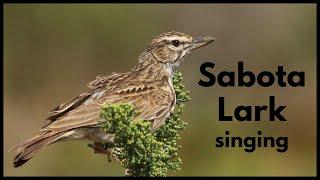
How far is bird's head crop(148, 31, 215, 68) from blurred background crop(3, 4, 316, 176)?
12.9 ft

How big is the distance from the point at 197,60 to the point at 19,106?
3.00 m

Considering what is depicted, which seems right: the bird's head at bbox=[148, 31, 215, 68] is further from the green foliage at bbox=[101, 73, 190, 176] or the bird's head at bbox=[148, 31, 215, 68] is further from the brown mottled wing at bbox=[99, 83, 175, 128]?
the green foliage at bbox=[101, 73, 190, 176]

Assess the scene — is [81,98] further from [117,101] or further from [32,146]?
[32,146]

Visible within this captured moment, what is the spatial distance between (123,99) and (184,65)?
7.76m

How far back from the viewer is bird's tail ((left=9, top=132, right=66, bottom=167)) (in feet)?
25.0

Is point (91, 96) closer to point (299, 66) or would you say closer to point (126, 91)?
point (126, 91)

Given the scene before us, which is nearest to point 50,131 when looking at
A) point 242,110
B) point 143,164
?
point 143,164

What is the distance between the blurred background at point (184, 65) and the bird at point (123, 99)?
13.0ft

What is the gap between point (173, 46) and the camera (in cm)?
938

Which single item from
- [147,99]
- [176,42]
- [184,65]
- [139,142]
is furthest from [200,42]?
[184,65]

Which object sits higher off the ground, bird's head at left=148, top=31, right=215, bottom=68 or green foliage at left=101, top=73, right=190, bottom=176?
bird's head at left=148, top=31, right=215, bottom=68

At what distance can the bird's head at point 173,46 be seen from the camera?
30.5 feet

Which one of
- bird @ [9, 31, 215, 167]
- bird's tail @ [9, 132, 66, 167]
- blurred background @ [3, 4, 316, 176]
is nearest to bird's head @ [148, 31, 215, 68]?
bird @ [9, 31, 215, 167]

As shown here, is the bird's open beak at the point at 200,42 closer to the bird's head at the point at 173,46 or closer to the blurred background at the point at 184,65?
the bird's head at the point at 173,46
